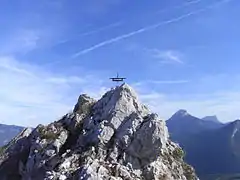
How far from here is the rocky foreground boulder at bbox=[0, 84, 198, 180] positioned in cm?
4072

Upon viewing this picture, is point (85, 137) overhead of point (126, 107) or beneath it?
beneath

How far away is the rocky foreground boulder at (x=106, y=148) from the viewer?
40.7 meters

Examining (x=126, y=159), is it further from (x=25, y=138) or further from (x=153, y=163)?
(x=25, y=138)

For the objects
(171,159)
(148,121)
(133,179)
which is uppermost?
(148,121)

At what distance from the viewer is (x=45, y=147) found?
155 feet

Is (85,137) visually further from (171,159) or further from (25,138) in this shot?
(25,138)

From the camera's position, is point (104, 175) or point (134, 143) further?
point (134, 143)

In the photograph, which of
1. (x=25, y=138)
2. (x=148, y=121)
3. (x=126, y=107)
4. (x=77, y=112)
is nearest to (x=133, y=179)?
(x=148, y=121)

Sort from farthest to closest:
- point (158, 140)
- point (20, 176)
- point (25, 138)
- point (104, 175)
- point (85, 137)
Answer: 1. point (25, 138)
2. point (20, 176)
3. point (85, 137)
4. point (158, 140)
5. point (104, 175)

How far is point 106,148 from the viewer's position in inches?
1720

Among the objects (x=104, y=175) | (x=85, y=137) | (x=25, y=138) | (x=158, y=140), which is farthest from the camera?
(x=25, y=138)

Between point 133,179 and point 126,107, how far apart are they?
10.6 metres

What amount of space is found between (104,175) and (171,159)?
11.6 m

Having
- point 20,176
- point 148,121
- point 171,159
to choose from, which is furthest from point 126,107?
point 20,176
